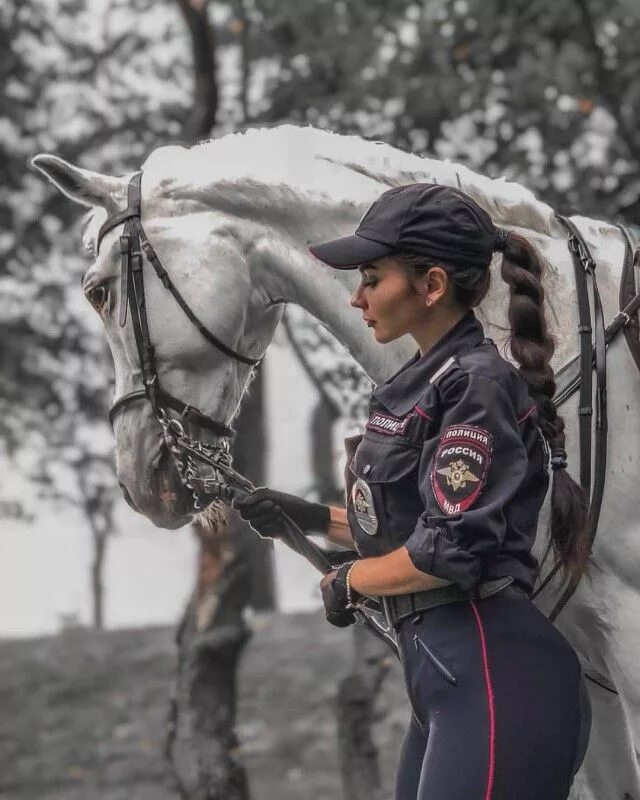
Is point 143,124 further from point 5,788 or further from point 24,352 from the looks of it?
point 5,788

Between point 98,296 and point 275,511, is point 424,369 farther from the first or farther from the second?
point 98,296

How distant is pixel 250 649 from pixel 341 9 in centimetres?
604

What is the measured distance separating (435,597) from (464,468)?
0.29 meters

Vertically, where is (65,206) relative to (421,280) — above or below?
above

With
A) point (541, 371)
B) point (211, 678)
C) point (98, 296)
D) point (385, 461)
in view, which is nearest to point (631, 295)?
point (541, 371)

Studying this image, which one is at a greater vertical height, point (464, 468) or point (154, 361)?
point (154, 361)

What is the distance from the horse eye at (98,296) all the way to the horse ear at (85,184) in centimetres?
21

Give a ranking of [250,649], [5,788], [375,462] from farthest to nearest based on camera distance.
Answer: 1. [250,649]
2. [5,788]
3. [375,462]

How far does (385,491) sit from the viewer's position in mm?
2408

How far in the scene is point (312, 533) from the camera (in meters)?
3.11

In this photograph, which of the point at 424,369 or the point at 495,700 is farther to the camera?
the point at 424,369

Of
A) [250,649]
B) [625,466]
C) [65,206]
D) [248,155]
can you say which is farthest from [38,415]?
[625,466]

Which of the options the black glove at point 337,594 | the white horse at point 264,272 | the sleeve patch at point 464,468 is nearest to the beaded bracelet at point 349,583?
the black glove at point 337,594

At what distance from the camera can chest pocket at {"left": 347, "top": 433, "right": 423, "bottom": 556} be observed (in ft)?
7.82
